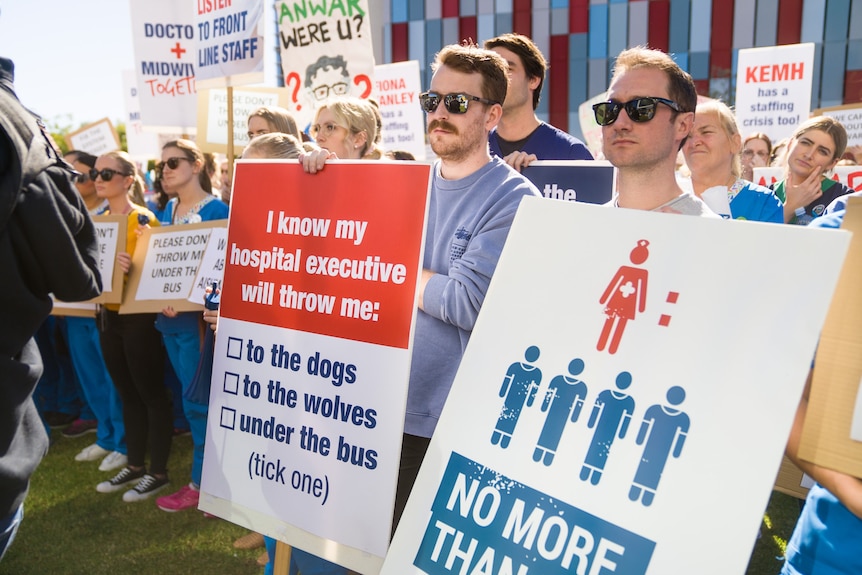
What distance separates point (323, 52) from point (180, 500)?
314 centimetres

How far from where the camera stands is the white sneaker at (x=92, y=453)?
15.8 ft

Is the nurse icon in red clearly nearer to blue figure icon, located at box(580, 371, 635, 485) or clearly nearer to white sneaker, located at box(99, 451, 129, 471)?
blue figure icon, located at box(580, 371, 635, 485)

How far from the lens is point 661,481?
1136mm

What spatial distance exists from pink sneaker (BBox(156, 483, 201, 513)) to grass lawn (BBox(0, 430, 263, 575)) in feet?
0.12

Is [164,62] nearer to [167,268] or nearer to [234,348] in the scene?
[167,268]

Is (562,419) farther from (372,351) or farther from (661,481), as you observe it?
(372,351)

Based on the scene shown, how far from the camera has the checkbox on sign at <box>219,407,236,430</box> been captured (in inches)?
85.7

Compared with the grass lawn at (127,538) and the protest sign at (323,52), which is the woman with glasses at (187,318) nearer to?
the grass lawn at (127,538)

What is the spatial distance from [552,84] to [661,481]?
28000 mm

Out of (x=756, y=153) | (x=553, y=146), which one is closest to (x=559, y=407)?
(x=553, y=146)


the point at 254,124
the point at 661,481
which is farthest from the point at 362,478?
the point at 254,124

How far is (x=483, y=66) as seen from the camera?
2229mm

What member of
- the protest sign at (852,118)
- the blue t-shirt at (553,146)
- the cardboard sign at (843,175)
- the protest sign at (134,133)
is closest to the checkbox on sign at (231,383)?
the blue t-shirt at (553,146)

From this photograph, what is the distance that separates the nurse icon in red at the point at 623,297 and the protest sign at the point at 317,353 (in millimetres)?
674
